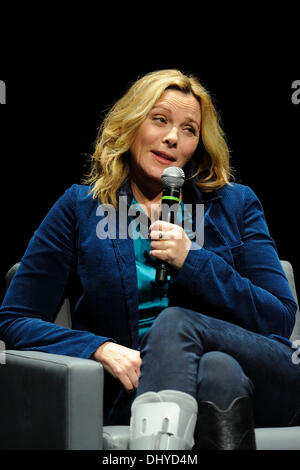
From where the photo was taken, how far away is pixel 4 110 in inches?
92.4

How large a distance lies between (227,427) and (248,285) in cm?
44

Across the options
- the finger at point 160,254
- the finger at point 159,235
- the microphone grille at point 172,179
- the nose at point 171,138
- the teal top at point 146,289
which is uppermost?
the nose at point 171,138

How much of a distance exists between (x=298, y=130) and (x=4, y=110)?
1.09 m

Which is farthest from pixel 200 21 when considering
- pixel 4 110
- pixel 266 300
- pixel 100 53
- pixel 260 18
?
pixel 266 300

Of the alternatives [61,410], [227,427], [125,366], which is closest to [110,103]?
[125,366]

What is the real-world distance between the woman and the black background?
502mm

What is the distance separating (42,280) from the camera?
68.8 inches

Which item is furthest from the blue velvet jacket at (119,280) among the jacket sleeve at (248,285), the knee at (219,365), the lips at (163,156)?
the knee at (219,365)

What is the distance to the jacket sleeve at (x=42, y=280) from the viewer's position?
167 cm

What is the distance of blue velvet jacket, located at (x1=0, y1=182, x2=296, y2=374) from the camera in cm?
154

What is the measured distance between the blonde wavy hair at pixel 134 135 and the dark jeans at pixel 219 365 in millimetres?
561

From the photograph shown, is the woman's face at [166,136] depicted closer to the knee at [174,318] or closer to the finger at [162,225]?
the finger at [162,225]

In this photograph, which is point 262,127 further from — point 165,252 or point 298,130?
point 165,252

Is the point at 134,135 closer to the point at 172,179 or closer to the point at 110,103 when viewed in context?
the point at 172,179
